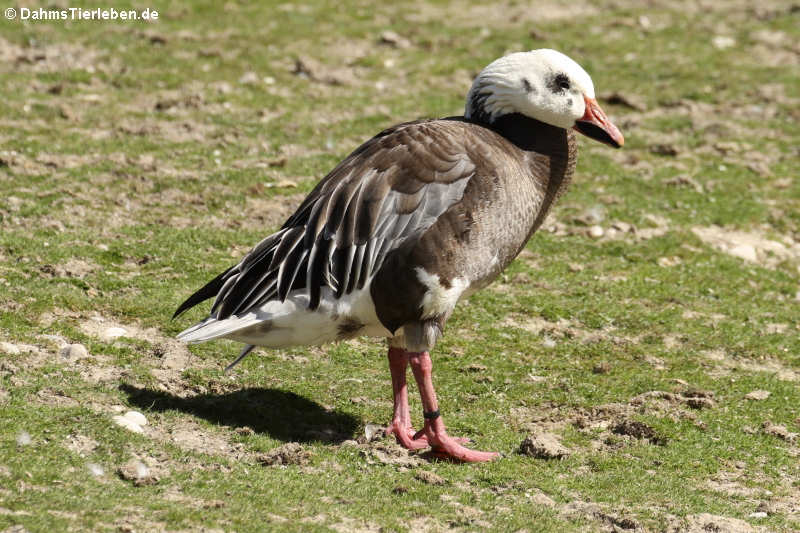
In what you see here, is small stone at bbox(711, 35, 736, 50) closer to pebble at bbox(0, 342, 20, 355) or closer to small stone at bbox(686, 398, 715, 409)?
small stone at bbox(686, 398, 715, 409)

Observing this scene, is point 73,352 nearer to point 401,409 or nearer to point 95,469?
point 95,469

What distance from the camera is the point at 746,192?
11883mm

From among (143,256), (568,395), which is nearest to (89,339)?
(143,256)

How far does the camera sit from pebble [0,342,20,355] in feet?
23.2

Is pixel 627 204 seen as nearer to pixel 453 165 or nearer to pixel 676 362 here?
pixel 676 362

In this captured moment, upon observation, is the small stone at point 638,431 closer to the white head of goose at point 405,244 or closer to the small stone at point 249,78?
the white head of goose at point 405,244

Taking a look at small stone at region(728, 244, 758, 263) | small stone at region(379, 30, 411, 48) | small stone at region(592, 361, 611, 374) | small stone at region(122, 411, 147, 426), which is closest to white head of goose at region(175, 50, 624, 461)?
small stone at region(122, 411, 147, 426)

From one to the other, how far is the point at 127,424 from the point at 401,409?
1.80 m

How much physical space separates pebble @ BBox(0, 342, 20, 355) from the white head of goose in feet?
4.16

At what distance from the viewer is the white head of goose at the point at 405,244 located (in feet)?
21.3

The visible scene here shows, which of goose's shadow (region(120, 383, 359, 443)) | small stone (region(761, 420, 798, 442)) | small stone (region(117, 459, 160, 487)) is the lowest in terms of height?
small stone (region(761, 420, 798, 442))

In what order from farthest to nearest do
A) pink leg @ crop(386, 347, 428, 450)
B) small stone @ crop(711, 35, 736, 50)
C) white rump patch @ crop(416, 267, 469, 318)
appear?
small stone @ crop(711, 35, 736, 50) → pink leg @ crop(386, 347, 428, 450) → white rump patch @ crop(416, 267, 469, 318)

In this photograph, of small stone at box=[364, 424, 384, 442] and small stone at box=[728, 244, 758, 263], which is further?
small stone at box=[728, 244, 758, 263]

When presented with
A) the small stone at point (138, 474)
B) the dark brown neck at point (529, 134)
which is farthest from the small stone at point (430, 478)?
the dark brown neck at point (529, 134)
